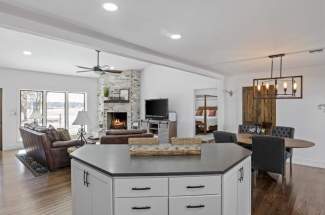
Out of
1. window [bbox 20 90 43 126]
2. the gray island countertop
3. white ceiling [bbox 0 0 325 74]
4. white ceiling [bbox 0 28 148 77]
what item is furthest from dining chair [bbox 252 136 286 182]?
window [bbox 20 90 43 126]

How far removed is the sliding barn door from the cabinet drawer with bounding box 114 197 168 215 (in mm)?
5256

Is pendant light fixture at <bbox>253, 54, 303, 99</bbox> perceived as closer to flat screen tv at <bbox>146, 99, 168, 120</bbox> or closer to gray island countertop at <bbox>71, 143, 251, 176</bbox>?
gray island countertop at <bbox>71, 143, 251, 176</bbox>

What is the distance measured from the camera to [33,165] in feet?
16.6

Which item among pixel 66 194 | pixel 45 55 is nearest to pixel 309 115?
pixel 66 194

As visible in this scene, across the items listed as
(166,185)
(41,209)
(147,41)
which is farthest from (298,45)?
(41,209)

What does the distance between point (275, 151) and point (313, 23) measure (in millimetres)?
2042

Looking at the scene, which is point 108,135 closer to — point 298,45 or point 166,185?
point 166,185

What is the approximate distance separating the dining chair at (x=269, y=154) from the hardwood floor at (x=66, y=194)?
0.37 metres

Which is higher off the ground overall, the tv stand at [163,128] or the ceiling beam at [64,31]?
the ceiling beam at [64,31]

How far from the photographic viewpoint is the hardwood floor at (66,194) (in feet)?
9.71

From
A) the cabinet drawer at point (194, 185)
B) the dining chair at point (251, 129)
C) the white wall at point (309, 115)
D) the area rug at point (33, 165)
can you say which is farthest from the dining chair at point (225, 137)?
the area rug at point (33, 165)

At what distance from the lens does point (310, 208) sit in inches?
119

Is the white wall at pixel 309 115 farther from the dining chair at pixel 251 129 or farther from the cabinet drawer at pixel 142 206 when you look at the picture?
the cabinet drawer at pixel 142 206

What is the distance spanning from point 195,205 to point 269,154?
2.58 m
